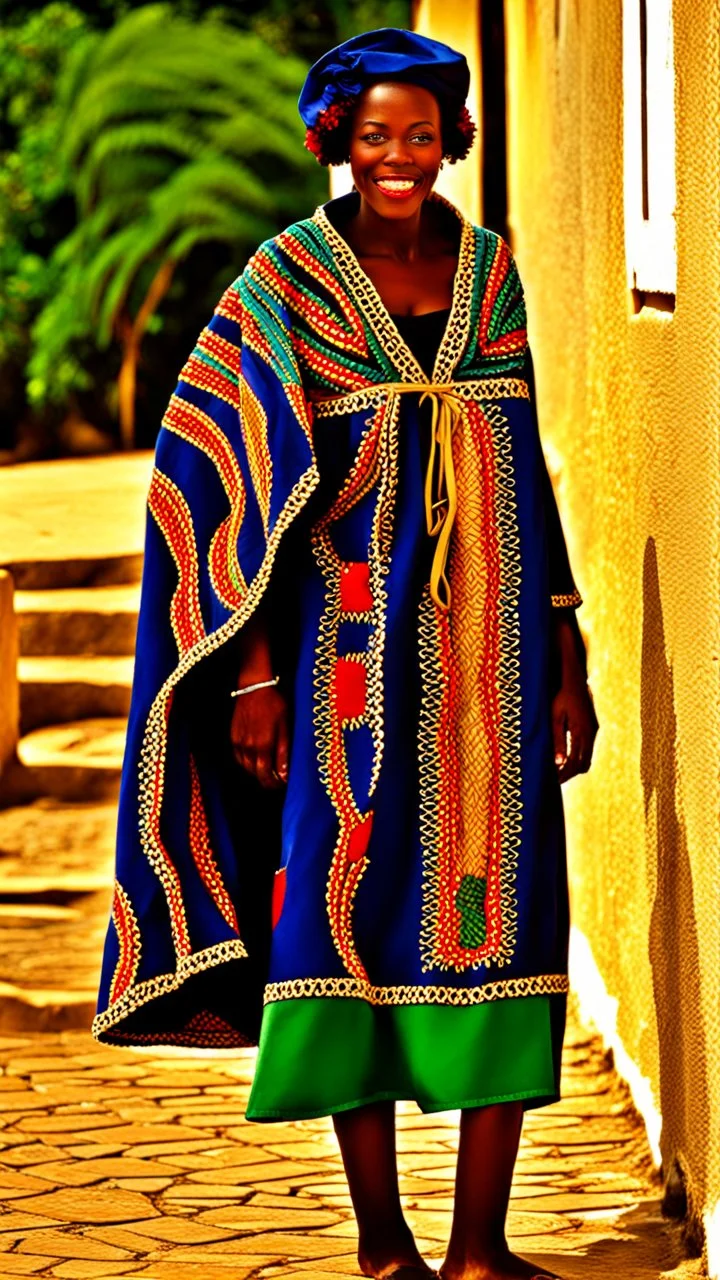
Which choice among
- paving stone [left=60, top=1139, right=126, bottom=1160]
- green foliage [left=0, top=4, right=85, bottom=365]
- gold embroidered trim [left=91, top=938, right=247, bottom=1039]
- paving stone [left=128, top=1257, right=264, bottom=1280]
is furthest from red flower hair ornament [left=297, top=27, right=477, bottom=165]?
green foliage [left=0, top=4, right=85, bottom=365]

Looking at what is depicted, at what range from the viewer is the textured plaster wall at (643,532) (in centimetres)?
443

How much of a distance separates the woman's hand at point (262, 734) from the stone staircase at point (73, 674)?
4.60m

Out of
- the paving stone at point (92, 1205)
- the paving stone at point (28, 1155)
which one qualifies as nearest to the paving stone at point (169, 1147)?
the paving stone at point (28, 1155)

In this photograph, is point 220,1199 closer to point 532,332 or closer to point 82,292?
point 532,332

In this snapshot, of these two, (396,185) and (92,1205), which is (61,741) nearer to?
(92,1205)

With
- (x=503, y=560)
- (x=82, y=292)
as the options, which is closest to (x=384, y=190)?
(x=503, y=560)

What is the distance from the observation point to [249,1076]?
6.55 meters

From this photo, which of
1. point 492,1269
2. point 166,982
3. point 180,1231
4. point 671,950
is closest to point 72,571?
point 180,1231

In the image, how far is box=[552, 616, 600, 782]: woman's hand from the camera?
4453 millimetres

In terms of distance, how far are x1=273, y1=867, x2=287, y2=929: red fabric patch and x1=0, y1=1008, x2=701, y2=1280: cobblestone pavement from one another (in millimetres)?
680

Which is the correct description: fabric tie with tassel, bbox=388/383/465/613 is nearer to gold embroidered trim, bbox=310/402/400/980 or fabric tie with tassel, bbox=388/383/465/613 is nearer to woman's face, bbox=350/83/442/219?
gold embroidered trim, bbox=310/402/400/980

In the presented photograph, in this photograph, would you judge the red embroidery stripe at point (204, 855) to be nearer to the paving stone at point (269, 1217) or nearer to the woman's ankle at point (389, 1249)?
the woman's ankle at point (389, 1249)

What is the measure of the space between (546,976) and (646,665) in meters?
1.13

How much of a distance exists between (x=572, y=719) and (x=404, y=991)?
1.82ft
